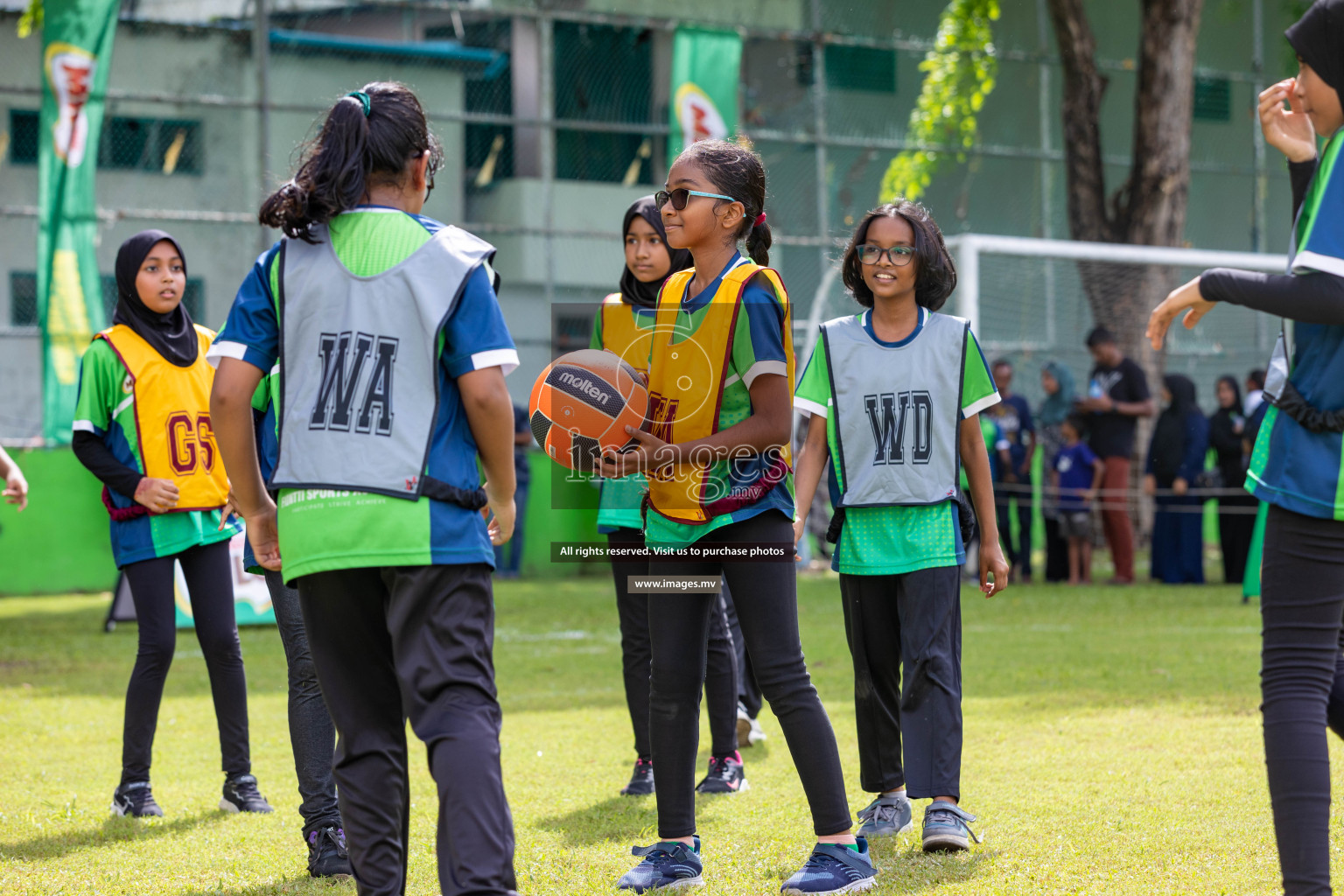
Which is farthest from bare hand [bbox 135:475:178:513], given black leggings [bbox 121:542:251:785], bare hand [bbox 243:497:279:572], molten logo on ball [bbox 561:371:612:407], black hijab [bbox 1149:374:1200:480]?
black hijab [bbox 1149:374:1200:480]

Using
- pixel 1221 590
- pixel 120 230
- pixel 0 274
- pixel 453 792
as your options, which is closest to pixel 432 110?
pixel 120 230

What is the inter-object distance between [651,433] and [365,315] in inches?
45.4

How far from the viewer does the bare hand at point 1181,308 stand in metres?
3.02

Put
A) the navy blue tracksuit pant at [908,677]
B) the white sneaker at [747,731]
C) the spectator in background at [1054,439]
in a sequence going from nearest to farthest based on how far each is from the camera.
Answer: the navy blue tracksuit pant at [908,677] → the white sneaker at [747,731] → the spectator in background at [1054,439]

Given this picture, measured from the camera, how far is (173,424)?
534cm

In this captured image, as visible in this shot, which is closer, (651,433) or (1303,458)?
(1303,458)

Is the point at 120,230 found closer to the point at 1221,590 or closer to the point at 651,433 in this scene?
the point at 1221,590

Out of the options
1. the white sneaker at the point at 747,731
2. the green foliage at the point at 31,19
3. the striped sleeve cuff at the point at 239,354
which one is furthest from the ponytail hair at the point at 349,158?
the green foliage at the point at 31,19

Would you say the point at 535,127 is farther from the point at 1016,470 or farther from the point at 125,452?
the point at 125,452

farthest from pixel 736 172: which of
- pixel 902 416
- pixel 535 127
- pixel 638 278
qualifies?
pixel 535 127

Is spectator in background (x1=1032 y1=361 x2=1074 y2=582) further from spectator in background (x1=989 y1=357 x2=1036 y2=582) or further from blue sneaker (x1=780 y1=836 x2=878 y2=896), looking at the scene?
blue sneaker (x1=780 y1=836 x2=878 y2=896)

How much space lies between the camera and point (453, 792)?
288cm

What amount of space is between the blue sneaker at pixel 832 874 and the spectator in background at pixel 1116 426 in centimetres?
1109

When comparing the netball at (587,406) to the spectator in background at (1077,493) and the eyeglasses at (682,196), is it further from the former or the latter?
the spectator in background at (1077,493)
